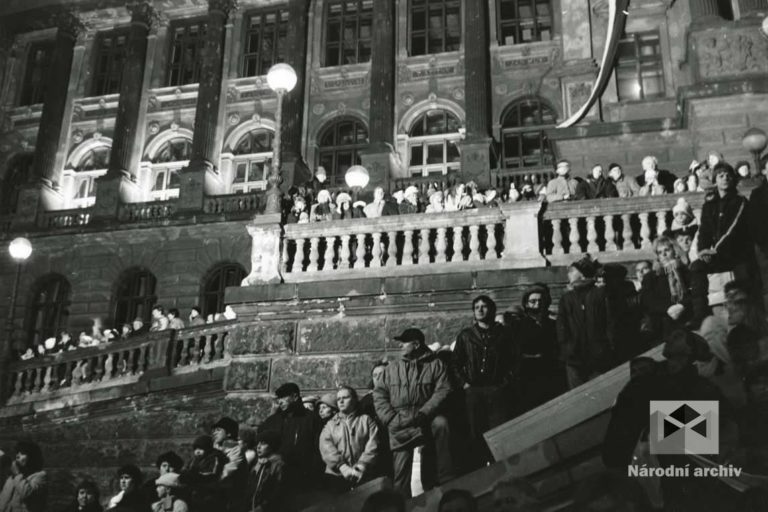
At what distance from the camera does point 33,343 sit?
27.6 meters

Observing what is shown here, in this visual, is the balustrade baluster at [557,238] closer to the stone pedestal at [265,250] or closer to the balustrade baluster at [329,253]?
the balustrade baluster at [329,253]

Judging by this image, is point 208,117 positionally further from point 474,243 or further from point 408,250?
point 474,243

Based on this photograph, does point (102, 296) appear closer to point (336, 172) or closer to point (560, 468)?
point (336, 172)

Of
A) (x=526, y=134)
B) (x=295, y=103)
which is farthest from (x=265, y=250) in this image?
(x=295, y=103)

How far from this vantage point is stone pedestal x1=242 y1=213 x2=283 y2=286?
1248 cm

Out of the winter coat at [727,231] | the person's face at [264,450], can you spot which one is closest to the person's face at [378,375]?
the person's face at [264,450]

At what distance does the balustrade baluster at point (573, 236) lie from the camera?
38.2 ft

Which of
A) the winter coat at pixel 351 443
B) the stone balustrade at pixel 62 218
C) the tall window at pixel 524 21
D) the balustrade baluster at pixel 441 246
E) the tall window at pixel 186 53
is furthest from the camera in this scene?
the tall window at pixel 186 53

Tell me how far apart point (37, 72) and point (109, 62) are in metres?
3.09

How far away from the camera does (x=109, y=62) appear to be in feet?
105

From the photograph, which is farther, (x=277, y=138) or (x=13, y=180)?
(x=13, y=180)

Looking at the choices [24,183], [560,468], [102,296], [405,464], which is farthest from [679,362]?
[24,183]

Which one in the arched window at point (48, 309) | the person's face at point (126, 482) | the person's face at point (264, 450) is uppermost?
the arched window at point (48, 309)
